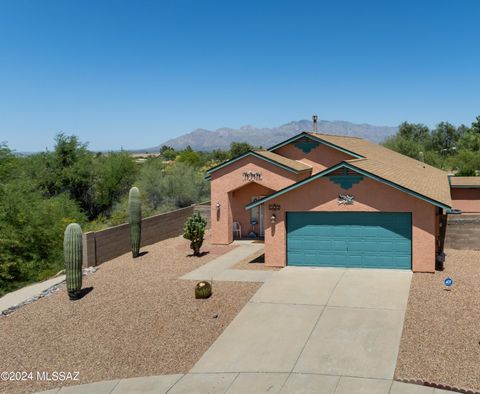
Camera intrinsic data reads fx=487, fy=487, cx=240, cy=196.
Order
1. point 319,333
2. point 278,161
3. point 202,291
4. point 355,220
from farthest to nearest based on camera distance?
1. point 278,161
2. point 355,220
3. point 202,291
4. point 319,333

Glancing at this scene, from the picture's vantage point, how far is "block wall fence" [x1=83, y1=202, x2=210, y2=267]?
70.7 ft

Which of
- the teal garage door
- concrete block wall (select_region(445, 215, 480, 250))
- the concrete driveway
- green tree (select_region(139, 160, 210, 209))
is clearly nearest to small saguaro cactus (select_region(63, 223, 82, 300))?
the concrete driveway

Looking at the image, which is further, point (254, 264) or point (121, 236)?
point (121, 236)

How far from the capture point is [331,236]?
63.5 feet

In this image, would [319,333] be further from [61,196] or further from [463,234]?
[61,196]

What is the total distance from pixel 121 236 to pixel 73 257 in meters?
7.06

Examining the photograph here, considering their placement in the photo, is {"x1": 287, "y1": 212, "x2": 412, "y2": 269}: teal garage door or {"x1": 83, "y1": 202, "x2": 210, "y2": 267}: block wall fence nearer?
{"x1": 287, "y1": 212, "x2": 412, "y2": 269}: teal garage door

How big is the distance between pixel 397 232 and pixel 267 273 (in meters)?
5.18

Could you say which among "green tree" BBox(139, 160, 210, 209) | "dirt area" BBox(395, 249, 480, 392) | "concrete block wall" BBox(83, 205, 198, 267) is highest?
"green tree" BBox(139, 160, 210, 209)

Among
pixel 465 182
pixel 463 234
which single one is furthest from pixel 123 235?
pixel 465 182

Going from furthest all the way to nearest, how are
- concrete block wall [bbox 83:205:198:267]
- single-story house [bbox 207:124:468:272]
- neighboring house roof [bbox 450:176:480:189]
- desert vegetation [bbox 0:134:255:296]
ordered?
neighboring house roof [bbox 450:176:480:189], desert vegetation [bbox 0:134:255:296], concrete block wall [bbox 83:205:198:267], single-story house [bbox 207:124:468:272]

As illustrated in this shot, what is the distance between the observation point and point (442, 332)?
12195mm

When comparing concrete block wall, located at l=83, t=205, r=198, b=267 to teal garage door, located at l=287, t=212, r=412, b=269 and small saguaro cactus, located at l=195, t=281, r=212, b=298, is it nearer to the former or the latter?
small saguaro cactus, located at l=195, t=281, r=212, b=298

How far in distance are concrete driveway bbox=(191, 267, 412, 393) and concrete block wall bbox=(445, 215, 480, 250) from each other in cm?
539
